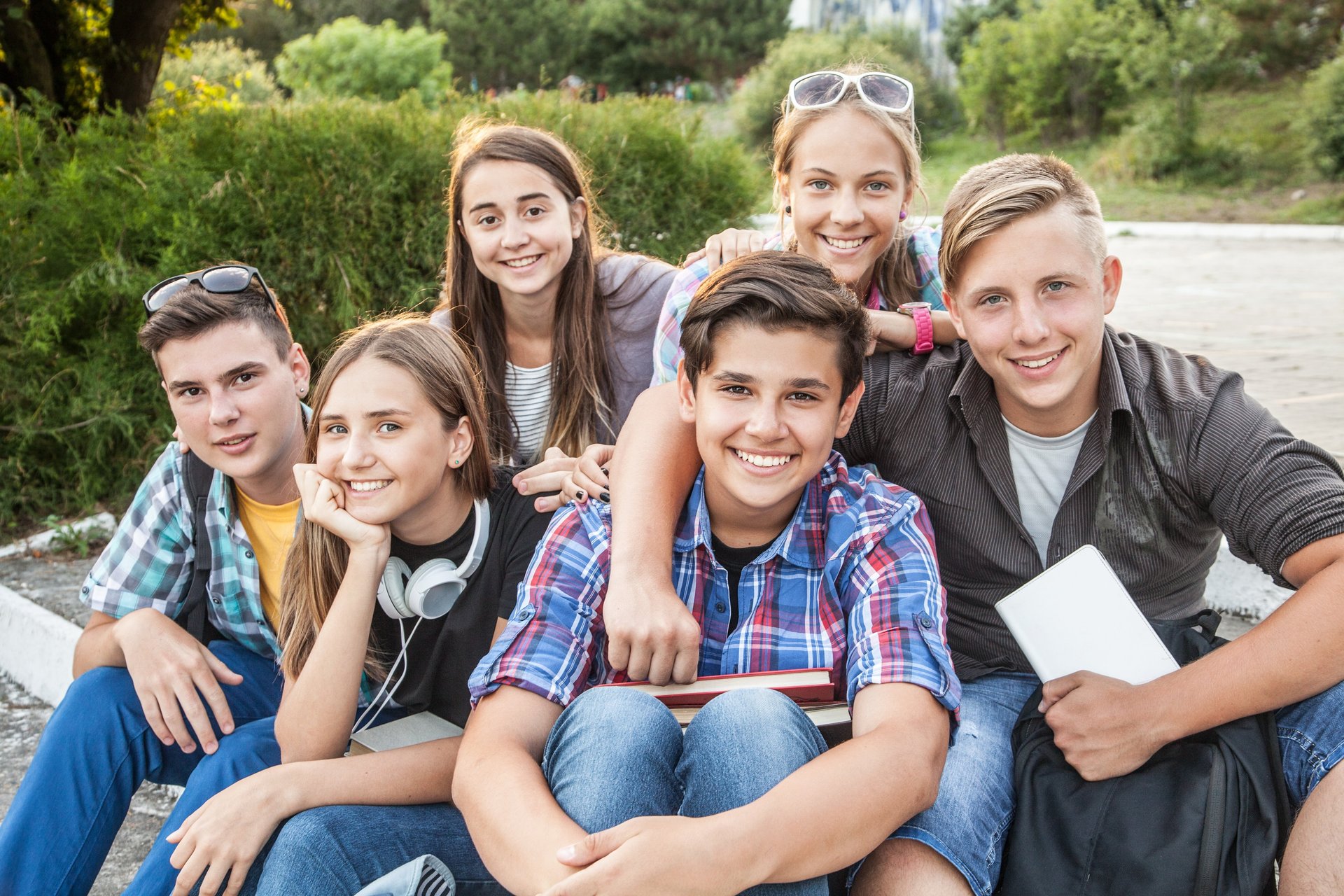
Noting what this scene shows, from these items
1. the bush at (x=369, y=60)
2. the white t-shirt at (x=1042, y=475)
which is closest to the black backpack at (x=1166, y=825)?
the white t-shirt at (x=1042, y=475)

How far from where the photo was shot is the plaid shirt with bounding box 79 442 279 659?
2.77 m

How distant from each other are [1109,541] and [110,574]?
2.44 m

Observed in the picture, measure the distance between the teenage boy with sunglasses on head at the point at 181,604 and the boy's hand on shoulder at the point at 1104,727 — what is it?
1.73 metres

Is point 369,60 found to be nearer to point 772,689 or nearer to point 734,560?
point 734,560

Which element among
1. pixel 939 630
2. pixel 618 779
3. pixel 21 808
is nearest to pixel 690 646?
pixel 618 779

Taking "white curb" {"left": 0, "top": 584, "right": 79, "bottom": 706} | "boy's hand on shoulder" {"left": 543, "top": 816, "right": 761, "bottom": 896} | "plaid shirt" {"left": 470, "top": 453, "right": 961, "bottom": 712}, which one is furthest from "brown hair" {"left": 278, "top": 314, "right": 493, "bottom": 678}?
"white curb" {"left": 0, "top": 584, "right": 79, "bottom": 706}

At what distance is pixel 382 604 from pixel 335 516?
252 mm

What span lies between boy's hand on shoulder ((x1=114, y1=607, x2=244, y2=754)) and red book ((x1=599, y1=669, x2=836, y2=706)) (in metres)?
1.04

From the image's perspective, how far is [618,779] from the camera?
191 centimetres

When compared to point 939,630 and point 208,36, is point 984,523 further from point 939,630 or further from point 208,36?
point 208,36

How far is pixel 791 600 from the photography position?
2.35 metres

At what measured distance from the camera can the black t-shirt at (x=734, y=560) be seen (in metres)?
2.41

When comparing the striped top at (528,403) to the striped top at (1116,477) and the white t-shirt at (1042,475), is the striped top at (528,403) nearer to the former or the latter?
the striped top at (1116,477)

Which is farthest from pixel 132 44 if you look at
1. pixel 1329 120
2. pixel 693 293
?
pixel 1329 120
